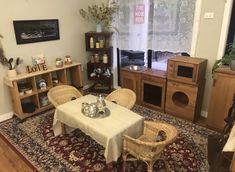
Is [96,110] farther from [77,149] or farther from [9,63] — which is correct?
[9,63]

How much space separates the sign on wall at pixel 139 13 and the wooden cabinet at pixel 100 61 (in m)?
0.60

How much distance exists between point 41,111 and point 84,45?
1580 mm

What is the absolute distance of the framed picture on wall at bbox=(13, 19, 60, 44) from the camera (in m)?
3.15

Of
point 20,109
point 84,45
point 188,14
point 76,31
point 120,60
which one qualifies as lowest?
point 20,109

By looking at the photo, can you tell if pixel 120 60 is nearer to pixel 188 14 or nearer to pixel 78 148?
pixel 188 14

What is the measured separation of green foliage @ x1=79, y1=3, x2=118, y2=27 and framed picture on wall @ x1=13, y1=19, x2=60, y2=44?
67 centimetres

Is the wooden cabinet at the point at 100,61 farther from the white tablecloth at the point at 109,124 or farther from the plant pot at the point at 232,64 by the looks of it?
the plant pot at the point at 232,64

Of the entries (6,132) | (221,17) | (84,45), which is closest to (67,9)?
(84,45)

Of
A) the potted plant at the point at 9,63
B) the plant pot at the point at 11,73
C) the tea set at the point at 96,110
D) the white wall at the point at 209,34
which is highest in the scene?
the white wall at the point at 209,34

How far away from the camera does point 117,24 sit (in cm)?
389

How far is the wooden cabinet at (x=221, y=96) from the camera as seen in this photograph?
256 cm

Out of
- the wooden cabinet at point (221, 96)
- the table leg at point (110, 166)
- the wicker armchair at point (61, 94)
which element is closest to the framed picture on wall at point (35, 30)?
the wicker armchair at point (61, 94)

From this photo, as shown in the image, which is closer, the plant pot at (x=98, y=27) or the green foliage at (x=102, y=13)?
the green foliage at (x=102, y=13)

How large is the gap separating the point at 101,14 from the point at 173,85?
6.20 feet
